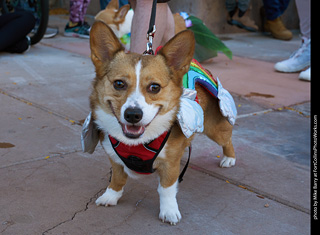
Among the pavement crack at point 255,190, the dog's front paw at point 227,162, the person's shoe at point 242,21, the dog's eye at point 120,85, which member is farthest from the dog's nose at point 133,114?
the person's shoe at point 242,21

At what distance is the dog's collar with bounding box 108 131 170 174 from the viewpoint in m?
2.51

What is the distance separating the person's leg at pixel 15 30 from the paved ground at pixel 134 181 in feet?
3.11

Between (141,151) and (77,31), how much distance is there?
255 inches

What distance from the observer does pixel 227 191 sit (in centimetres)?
301

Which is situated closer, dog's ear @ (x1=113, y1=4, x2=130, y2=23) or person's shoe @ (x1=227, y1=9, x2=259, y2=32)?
dog's ear @ (x1=113, y1=4, x2=130, y2=23)

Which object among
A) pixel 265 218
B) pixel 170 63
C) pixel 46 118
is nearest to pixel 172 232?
Answer: pixel 265 218

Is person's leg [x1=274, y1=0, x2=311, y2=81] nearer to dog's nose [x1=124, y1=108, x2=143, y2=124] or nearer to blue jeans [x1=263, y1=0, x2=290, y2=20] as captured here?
blue jeans [x1=263, y1=0, x2=290, y2=20]

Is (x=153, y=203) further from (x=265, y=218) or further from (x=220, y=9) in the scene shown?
(x=220, y=9)

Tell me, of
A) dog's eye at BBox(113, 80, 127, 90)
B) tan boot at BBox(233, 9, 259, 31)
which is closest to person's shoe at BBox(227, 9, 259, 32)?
tan boot at BBox(233, 9, 259, 31)

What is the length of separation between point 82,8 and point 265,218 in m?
6.78

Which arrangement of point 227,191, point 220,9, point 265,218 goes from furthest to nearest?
point 220,9 < point 227,191 < point 265,218

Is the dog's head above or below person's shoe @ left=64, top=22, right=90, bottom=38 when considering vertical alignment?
above

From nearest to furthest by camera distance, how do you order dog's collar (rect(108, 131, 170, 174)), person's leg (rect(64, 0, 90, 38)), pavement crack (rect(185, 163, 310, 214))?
1. dog's collar (rect(108, 131, 170, 174))
2. pavement crack (rect(185, 163, 310, 214))
3. person's leg (rect(64, 0, 90, 38))

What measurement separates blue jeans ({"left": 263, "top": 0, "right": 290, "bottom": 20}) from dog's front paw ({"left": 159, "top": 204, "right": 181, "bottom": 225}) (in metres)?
7.82
